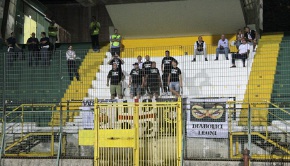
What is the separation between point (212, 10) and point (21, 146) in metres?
11.8

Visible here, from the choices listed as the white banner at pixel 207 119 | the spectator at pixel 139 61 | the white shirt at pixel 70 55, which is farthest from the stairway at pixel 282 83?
the white shirt at pixel 70 55

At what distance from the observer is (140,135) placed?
13.1m

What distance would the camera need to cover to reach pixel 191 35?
81.8ft

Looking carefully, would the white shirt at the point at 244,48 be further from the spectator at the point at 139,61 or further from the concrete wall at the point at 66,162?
the concrete wall at the point at 66,162

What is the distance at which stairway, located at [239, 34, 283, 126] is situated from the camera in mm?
14594

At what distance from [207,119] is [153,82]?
9.12ft

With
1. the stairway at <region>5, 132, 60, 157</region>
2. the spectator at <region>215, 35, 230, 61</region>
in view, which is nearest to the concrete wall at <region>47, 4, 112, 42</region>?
the spectator at <region>215, 35, 230, 61</region>

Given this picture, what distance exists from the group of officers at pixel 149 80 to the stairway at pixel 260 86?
7.61ft

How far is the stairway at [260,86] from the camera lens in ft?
47.9

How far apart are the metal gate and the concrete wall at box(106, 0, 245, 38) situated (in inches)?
433

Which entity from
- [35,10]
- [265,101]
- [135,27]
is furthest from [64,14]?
[265,101]

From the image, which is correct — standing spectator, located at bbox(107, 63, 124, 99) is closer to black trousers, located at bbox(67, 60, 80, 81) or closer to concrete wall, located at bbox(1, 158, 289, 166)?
black trousers, located at bbox(67, 60, 80, 81)

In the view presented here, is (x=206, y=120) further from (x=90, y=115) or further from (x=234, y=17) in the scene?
(x=234, y=17)

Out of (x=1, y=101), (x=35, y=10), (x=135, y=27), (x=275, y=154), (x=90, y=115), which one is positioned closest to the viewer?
(x=275, y=154)
